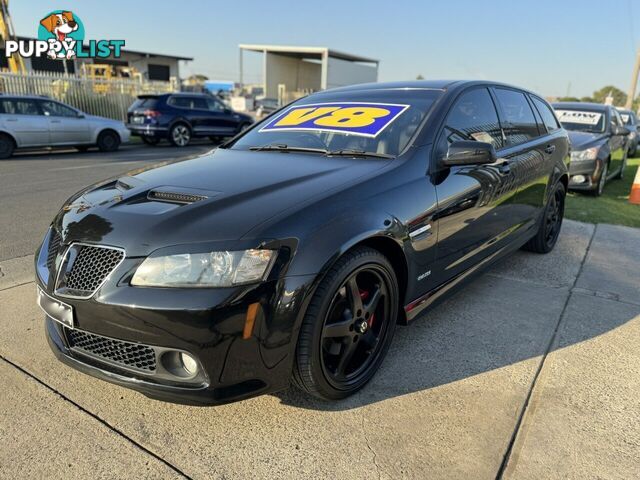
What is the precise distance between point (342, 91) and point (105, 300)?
8.26 feet

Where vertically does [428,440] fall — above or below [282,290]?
below

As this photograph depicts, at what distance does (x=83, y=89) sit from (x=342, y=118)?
690 inches

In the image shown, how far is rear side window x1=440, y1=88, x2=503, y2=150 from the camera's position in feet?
10.4

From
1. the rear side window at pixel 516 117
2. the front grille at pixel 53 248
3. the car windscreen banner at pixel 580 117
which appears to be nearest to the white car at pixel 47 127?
the front grille at pixel 53 248

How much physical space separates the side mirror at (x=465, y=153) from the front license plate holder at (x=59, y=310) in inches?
82.8

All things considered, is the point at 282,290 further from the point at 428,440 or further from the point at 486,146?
the point at 486,146

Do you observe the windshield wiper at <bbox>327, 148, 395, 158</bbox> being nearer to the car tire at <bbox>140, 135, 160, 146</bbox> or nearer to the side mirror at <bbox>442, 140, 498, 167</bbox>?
the side mirror at <bbox>442, 140, 498, 167</bbox>

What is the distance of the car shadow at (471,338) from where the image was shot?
264cm

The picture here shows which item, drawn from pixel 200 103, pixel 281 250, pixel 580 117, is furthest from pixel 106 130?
pixel 281 250

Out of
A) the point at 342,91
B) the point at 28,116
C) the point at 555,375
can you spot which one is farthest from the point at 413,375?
the point at 28,116

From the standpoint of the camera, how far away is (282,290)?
200 cm

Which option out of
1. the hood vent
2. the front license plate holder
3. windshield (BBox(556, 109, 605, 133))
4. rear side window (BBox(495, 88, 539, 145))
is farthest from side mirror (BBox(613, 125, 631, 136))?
the front license plate holder

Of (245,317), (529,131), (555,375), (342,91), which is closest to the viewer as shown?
(245,317)

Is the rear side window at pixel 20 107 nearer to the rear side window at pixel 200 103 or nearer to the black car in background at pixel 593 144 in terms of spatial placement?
the rear side window at pixel 200 103
